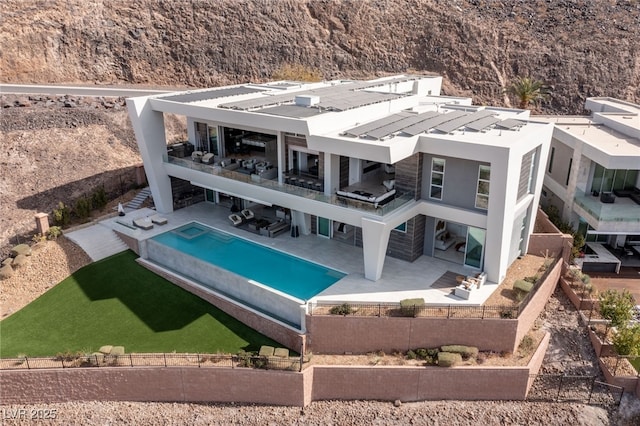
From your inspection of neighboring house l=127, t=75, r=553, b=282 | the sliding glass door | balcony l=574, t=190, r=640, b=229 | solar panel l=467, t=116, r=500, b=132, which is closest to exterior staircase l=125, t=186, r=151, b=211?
neighboring house l=127, t=75, r=553, b=282

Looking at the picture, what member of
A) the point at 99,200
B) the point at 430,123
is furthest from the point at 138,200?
the point at 430,123

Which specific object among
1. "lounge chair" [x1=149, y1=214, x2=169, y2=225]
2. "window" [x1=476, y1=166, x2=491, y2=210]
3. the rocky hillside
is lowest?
"lounge chair" [x1=149, y1=214, x2=169, y2=225]

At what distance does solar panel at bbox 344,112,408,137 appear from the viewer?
72.1ft

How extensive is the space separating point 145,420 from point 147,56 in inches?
1974

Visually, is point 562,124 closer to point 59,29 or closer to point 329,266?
point 329,266

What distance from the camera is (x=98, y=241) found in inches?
1052

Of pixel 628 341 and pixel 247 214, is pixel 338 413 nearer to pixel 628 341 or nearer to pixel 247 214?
pixel 628 341

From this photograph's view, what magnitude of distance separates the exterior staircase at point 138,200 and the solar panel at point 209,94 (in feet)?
23.3

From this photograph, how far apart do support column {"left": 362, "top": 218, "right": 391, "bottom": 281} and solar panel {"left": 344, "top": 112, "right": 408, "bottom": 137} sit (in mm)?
4309

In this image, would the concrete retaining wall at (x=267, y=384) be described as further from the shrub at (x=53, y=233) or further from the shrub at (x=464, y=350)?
the shrub at (x=53, y=233)

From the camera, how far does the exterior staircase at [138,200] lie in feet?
99.9

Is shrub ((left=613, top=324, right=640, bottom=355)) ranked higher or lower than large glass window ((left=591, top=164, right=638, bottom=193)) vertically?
lower

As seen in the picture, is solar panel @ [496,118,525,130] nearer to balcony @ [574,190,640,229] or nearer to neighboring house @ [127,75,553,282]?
neighboring house @ [127,75,553,282]

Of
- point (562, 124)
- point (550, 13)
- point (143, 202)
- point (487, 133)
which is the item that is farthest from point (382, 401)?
point (550, 13)
